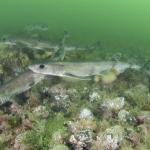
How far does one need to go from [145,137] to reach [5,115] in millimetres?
2582

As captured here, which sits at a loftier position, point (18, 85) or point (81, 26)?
point (18, 85)

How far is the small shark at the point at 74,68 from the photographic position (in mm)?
9358

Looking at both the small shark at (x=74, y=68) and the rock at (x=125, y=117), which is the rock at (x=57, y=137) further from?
the small shark at (x=74, y=68)

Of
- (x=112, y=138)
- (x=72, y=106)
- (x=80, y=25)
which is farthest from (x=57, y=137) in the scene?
(x=80, y=25)

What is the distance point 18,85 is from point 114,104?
215 centimetres

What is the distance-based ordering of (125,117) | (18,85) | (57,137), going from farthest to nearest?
(18,85)
(125,117)
(57,137)

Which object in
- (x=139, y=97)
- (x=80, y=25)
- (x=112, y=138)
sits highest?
(x=112, y=138)

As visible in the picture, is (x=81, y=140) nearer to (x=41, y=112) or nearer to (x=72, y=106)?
(x=41, y=112)

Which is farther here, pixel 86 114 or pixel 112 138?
pixel 86 114

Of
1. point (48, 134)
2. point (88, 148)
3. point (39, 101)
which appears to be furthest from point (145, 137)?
point (39, 101)

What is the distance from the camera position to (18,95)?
938cm

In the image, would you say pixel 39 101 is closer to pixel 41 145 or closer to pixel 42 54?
pixel 41 145

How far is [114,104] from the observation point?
8.21 meters

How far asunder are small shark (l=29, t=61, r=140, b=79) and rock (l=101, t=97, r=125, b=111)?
163cm
